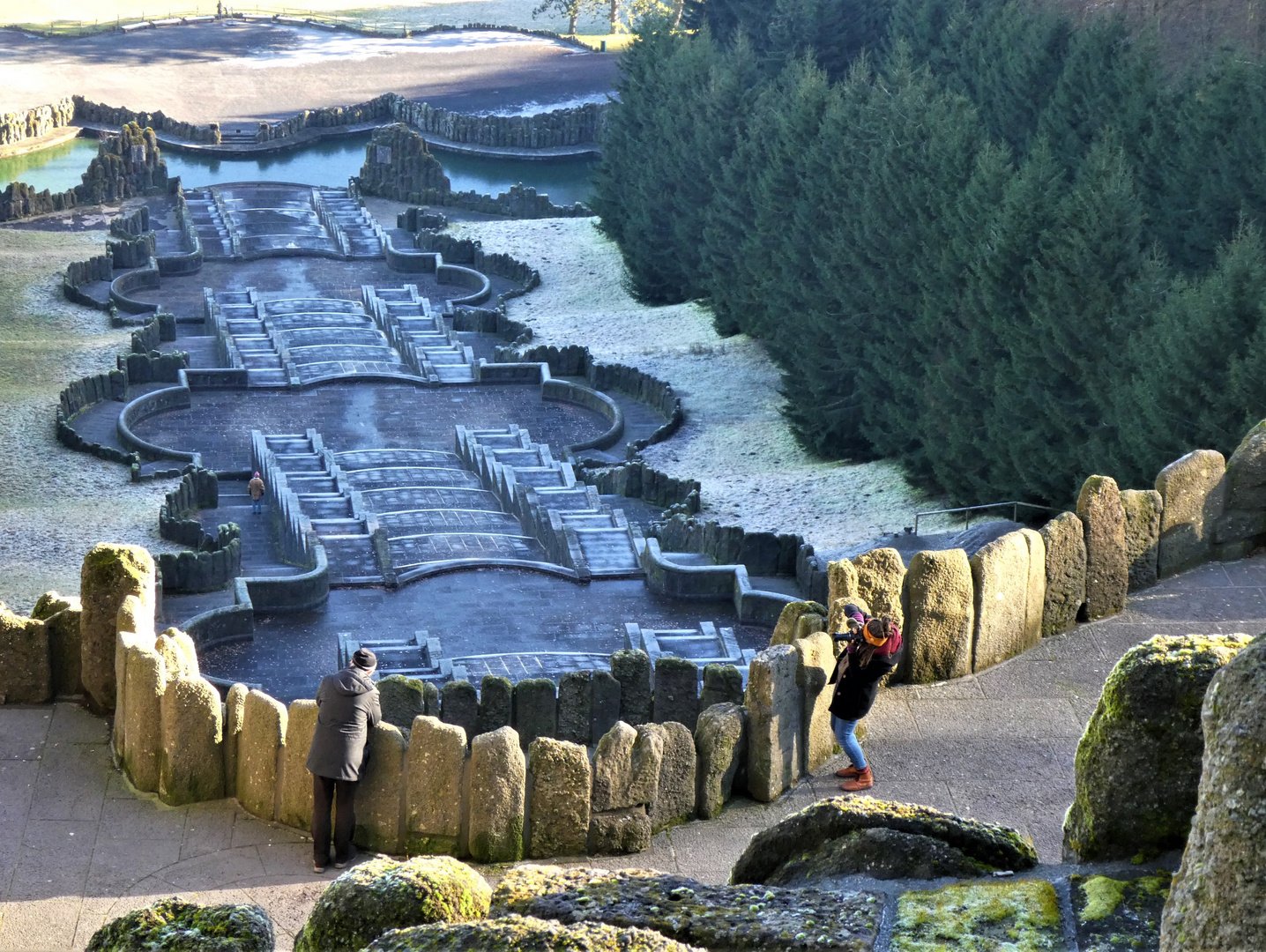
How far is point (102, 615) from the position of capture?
18.3 m

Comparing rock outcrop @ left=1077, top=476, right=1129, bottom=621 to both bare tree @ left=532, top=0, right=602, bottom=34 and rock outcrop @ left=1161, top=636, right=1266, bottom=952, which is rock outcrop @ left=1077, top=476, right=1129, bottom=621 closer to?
rock outcrop @ left=1161, top=636, right=1266, bottom=952

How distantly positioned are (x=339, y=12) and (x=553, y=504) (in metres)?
84.4

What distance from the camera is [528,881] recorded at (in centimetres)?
907

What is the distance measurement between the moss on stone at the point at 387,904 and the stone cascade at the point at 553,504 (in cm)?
2352

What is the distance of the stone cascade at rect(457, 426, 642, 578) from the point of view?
34.1 metres

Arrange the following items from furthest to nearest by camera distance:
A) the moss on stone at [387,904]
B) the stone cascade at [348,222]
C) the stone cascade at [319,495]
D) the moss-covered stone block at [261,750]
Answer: the stone cascade at [348,222]
the stone cascade at [319,495]
the moss-covered stone block at [261,750]
the moss on stone at [387,904]

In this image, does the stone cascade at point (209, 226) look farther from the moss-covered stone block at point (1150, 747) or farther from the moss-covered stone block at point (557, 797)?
the moss-covered stone block at point (1150, 747)

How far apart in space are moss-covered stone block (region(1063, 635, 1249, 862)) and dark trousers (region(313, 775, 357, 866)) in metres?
7.72

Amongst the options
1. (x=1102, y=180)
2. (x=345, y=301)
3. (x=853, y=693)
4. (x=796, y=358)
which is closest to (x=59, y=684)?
(x=853, y=693)

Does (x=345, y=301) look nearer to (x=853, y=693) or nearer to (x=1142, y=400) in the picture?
(x=1142, y=400)

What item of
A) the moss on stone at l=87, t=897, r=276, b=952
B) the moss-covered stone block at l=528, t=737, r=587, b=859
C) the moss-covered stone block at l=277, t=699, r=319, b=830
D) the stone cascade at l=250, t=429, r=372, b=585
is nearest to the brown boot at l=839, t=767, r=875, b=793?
the moss-covered stone block at l=528, t=737, r=587, b=859

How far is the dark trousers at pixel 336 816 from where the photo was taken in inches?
614

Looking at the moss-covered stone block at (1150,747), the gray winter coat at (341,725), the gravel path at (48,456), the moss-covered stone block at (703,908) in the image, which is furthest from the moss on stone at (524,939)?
the gravel path at (48,456)

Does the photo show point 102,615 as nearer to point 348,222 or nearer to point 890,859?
point 890,859
